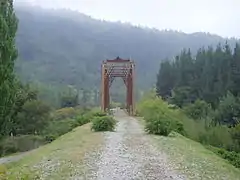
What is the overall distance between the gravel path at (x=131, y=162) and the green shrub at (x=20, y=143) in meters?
24.2

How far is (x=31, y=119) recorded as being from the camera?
51344 millimetres

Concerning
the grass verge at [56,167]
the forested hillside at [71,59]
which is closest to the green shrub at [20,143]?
the grass verge at [56,167]

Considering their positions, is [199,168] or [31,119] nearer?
[199,168]

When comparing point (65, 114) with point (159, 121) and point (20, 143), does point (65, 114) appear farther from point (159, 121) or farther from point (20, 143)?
point (159, 121)

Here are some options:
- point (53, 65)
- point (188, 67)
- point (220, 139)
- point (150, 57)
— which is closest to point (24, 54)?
point (53, 65)

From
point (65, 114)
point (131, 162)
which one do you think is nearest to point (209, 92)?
point (65, 114)

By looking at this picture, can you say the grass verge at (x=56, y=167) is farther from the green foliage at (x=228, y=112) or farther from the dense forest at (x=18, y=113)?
the green foliage at (x=228, y=112)

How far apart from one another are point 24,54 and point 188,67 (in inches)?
3826

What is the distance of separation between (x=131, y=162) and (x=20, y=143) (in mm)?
32022

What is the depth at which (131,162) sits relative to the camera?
15.8m

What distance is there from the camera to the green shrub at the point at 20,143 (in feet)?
145

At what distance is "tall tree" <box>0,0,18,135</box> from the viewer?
16422mm

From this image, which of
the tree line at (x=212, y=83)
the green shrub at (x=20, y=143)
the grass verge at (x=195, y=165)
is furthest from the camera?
the tree line at (x=212, y=83)

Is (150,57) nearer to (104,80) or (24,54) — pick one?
(24,54)
